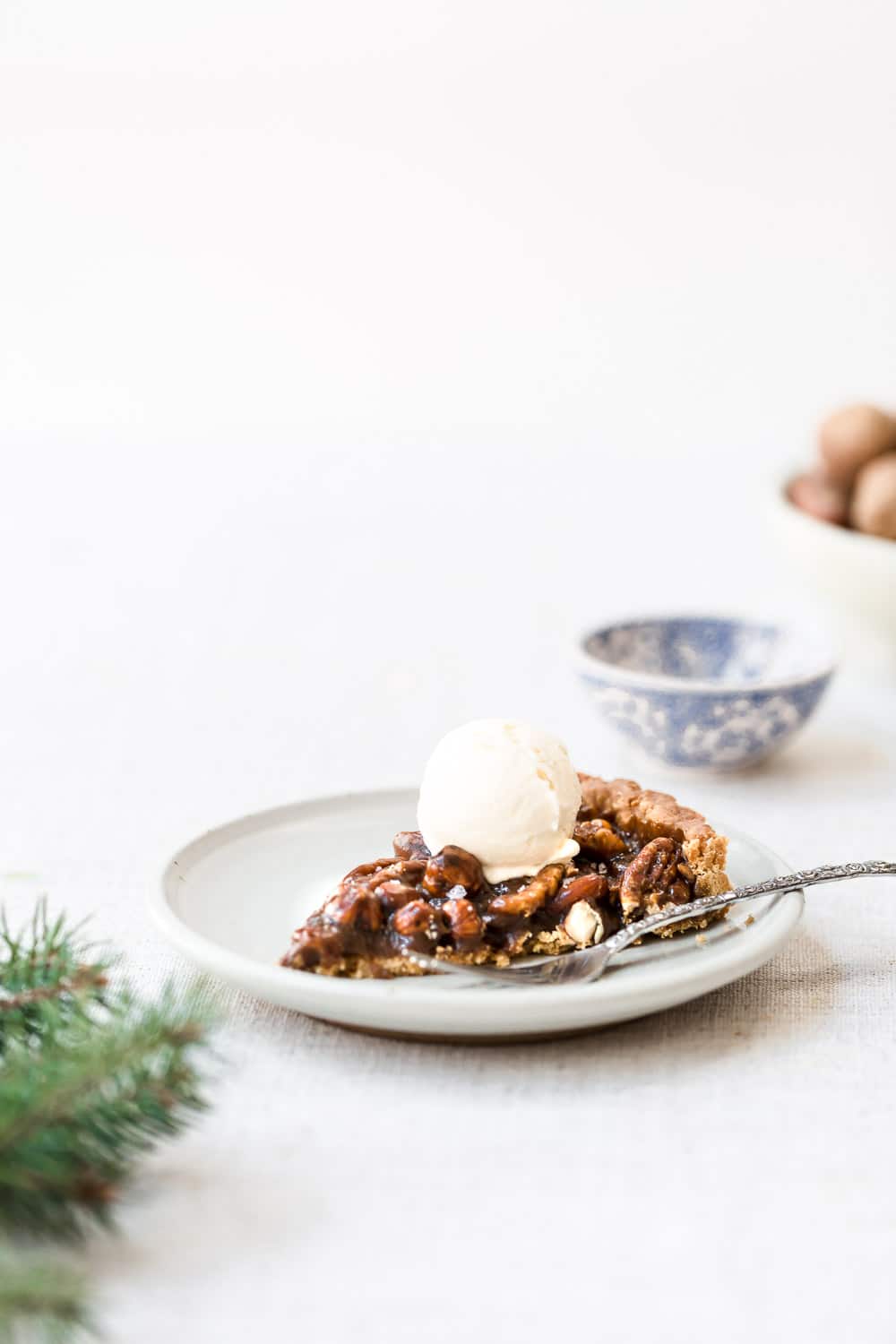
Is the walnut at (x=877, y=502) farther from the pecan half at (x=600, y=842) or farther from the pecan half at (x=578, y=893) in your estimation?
the pecan half at (x=578, y=893)

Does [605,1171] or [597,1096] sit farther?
[597,1096]

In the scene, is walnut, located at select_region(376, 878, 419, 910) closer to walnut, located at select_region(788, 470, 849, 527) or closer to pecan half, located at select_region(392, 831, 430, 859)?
pecan half, located at select_region(392, 831, 430, 859)

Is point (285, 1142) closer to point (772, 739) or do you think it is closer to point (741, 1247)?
point (741, 1247)

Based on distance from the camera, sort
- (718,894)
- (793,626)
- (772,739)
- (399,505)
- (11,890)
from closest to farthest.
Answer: (718,894) → (11,890) → (772,739) → (793,626) → (399,505)

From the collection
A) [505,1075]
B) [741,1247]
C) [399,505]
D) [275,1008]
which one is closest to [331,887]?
[275,1008]

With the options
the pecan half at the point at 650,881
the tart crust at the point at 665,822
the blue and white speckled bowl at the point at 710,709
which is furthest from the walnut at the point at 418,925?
the blue and white speckled bowl at the point at 710,709
